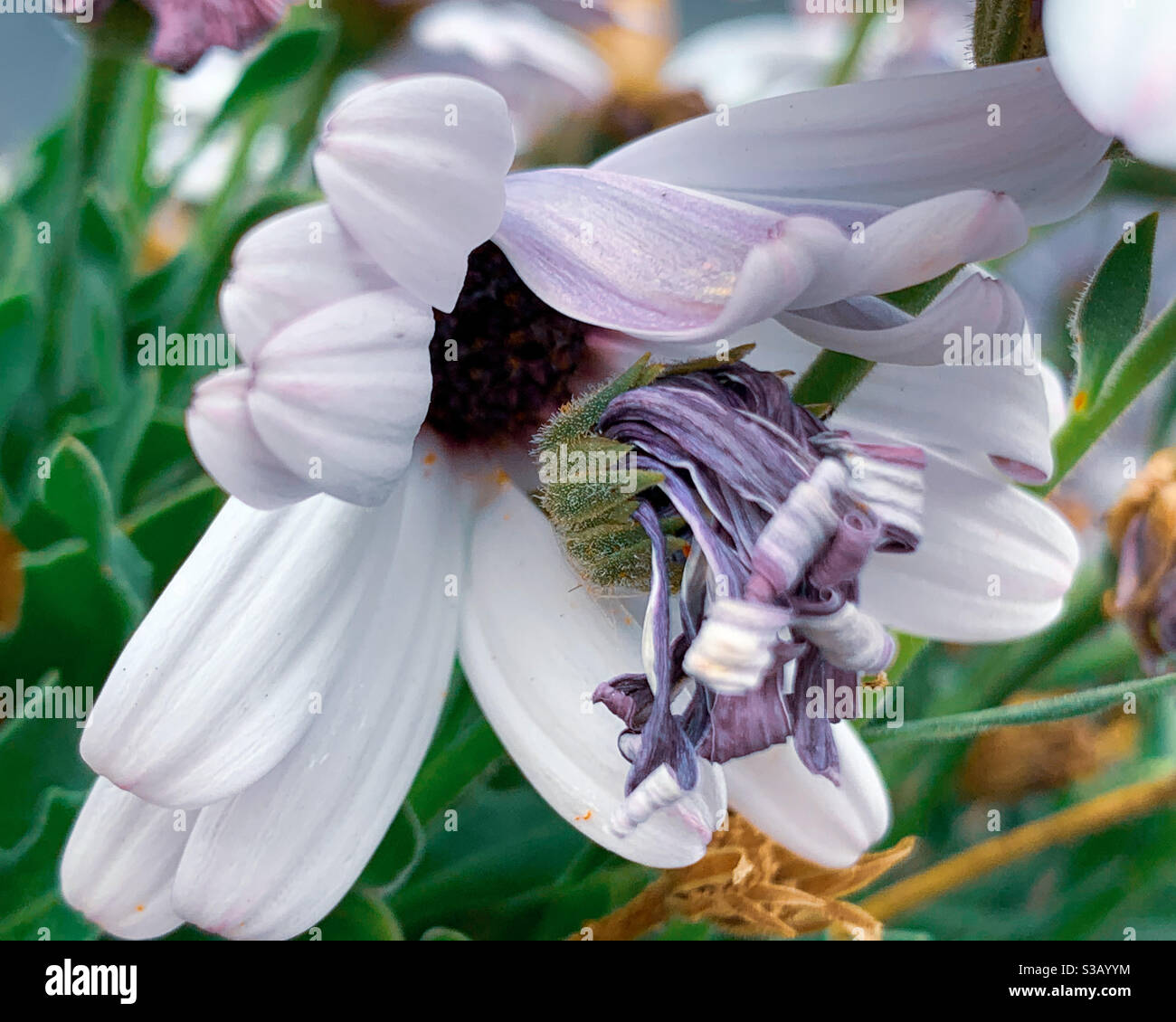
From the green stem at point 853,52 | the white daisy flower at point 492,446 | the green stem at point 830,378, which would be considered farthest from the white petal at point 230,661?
the green stem at point 853,52

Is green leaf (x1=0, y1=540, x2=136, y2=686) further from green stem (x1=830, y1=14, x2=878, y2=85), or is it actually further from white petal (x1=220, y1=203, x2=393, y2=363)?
green stem (x1=830, y1=14, x2=878, y2=85)

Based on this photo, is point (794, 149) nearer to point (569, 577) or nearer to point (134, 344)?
point (569, 577)

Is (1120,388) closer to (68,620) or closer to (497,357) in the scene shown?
(497,357)

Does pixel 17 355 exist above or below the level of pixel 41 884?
above

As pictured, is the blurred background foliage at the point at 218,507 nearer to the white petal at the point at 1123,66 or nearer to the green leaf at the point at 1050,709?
the green leaf at the point at 1050,709

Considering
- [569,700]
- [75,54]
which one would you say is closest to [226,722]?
[569,700]

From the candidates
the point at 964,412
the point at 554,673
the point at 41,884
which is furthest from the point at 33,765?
the point at 964,412

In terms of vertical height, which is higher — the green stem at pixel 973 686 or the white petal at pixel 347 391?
the white petal at pixel 347 391
